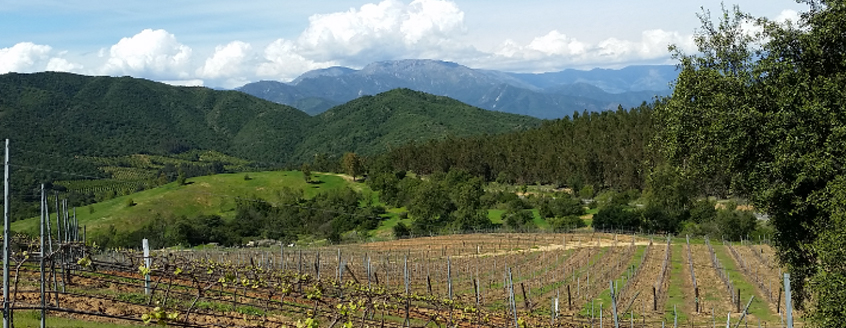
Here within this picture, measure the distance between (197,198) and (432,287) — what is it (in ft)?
277

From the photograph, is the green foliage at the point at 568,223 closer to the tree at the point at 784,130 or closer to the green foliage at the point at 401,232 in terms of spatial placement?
the green foliage at the point at 401,232

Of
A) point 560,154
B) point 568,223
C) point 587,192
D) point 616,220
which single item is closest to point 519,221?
point 568,223

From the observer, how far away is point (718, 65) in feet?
49.5

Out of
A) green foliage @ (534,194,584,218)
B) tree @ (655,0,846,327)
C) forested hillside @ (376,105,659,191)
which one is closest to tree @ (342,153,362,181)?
forested hillside @ (376,105,659,191)

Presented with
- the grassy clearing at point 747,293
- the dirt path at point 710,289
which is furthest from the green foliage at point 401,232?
the grassy clearing at point 747,293

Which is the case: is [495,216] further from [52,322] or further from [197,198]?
[52,322]

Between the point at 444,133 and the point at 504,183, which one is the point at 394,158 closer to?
the point at 504,183

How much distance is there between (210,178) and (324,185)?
25.6m

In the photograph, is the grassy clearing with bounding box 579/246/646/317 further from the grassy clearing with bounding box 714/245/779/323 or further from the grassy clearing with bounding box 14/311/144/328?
the grassy clearing with bounding box 14/311/144/328

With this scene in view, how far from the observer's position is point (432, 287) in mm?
30453

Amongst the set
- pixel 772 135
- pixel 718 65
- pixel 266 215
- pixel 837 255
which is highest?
pixel 718 65

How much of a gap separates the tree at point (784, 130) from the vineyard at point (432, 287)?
397cm

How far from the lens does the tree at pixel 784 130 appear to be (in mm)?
12586

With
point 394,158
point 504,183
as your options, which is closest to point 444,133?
point 394,158
